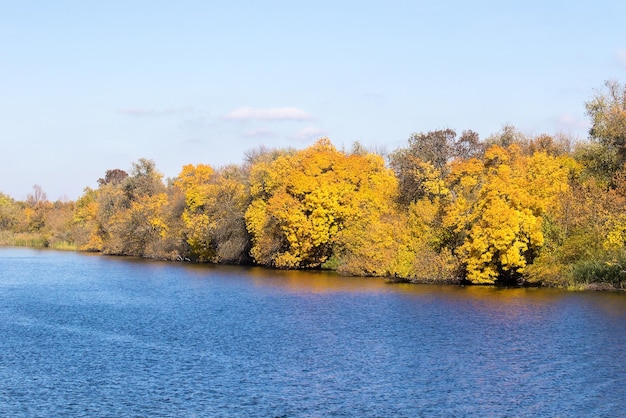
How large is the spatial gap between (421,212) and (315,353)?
3022 cm

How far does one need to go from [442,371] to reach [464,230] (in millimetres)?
28876

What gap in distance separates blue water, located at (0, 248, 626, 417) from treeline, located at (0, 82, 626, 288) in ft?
12.2

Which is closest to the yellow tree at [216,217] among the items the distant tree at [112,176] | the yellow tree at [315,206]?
the yellow tree at [315,206]

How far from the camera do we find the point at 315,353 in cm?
3266

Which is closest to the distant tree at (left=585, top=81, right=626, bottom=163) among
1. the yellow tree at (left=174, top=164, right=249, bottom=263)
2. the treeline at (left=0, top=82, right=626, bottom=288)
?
the treeline at (left=0, top=82, right=626, bottom=288)

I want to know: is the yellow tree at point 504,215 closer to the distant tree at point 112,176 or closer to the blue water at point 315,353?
the blue water at point 315,353

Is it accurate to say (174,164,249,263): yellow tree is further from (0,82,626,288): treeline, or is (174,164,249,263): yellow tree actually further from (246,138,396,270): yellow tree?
(246,138,396,270): yellow tree

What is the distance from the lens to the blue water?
24.7 meters

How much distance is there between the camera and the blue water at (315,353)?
2469 cm

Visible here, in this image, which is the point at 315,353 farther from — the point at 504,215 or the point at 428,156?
the point at 428,156

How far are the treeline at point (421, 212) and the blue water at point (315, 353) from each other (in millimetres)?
3706

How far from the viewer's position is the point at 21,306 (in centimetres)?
4753

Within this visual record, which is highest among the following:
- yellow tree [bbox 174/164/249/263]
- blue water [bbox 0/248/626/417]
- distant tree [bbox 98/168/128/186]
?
distant tree [bbox 98/168/128/186]

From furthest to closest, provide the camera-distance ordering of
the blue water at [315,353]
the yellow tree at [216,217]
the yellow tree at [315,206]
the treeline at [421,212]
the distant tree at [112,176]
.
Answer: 1. the distant tree at [112,176]
2. the yellow tree at [216,217]
3. the yellow tree at [315,206]
4. the treeline at [421,212]
5. the blue water at [315,353]
